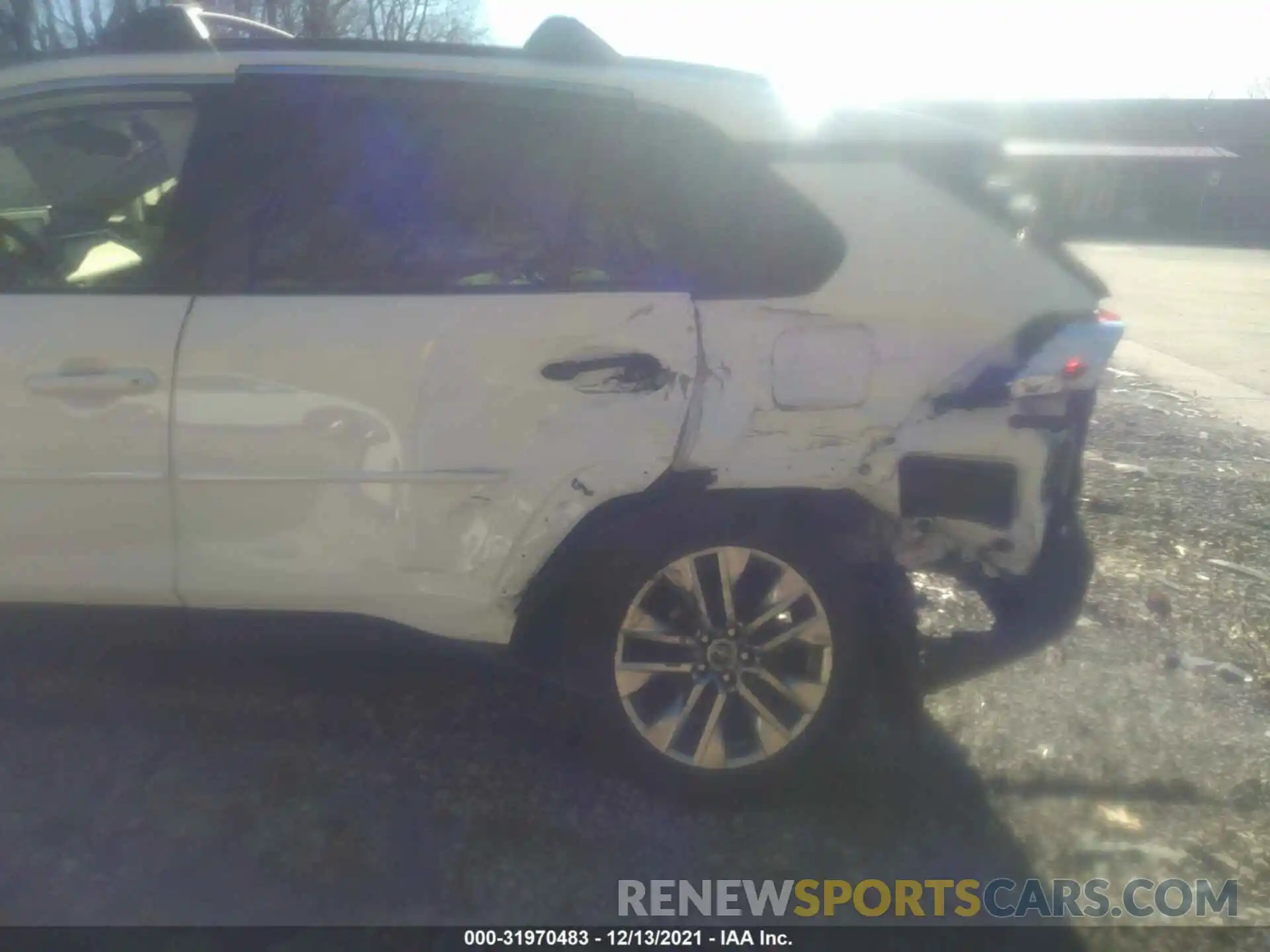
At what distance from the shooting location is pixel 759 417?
332cm

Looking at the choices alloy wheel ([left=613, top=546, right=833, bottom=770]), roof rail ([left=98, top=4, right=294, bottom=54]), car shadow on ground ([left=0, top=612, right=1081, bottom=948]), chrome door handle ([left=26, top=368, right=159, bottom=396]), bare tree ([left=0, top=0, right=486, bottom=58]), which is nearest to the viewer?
car shadow on ground ([left=0, top=612, right=1081, bottom=948])

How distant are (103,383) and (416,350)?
809mm

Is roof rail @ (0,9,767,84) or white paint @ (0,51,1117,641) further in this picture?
roof rail @ (0,9,767,84)

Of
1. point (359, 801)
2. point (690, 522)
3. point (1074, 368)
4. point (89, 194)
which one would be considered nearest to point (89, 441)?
point (89, 194)

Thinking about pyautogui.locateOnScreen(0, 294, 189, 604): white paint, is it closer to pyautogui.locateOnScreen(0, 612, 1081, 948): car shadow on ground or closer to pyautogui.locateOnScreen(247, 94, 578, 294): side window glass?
pyautogui.locateOnScreen(0, 612, 1081, 948): car shadow on ground

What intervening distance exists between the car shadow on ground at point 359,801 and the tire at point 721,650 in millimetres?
163

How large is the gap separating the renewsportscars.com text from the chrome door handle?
1.75 metres

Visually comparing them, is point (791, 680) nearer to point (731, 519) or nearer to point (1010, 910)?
point (731, 519)

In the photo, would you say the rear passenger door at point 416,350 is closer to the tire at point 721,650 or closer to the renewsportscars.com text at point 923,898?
the tire at point 721,650

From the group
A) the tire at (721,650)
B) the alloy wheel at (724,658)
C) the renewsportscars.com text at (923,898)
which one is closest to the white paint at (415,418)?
the tire at (721,650)

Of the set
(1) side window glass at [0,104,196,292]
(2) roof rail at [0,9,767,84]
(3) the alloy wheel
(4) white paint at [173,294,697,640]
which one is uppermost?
(2) roof rail at [0,9,767,84]

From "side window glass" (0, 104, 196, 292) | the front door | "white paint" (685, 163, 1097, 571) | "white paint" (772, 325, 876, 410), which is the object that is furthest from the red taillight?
"side window glass" (0, 104, 196, 292)

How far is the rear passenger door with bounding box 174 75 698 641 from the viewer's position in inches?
129

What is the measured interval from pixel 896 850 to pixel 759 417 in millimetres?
1197
